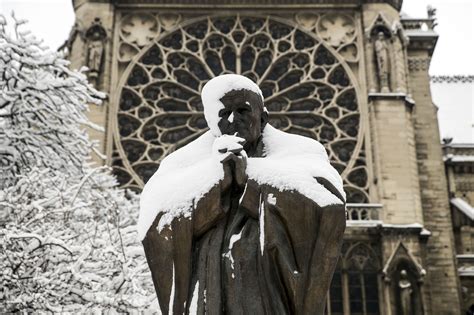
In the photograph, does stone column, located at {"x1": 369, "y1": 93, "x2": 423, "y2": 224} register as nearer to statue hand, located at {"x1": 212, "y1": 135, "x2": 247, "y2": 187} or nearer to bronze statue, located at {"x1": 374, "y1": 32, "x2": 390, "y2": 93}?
bronze statue, located at {"x1": 374, "y1": 32, "x2": 390, "y2": 93}

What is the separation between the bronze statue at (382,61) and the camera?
53.0 feet

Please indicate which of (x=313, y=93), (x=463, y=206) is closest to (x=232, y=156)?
(x=313, y=93)

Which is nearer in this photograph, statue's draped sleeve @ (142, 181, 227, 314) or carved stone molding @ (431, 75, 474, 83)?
statue's draped sleeve @ (142, 181, 227, 314)

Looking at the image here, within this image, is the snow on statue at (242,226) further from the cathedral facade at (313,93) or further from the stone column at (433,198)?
the stone column at (433,198)

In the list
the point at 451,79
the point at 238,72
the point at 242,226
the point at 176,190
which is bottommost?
the point at 242,226

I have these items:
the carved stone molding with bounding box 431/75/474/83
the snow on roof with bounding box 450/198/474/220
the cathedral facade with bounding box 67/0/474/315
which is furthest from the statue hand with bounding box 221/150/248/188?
the carved stone molding with bounding box 431/75/474/83

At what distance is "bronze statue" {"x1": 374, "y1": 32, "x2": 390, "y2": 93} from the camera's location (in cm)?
1616

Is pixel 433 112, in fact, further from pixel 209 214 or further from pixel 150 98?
pixel 209 214

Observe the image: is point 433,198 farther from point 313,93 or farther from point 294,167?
point 294,167

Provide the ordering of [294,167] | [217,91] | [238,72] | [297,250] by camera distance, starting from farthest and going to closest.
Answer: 1. [238,72]
2. [217,91]
3. [294,167]
4. [297,250]

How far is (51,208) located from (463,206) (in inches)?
465

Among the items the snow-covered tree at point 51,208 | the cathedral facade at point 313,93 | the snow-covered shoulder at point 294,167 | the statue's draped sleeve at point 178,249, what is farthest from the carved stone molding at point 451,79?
the statue's draped sleeve at point 178,249

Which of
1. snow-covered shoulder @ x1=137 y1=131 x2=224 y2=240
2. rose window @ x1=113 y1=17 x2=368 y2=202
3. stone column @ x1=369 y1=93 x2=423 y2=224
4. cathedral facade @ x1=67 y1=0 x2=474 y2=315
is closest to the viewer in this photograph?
snow-covered shoulder @ x1=137 y1=131 x2=224 y2=240

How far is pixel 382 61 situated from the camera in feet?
53.5
